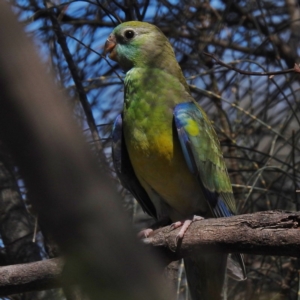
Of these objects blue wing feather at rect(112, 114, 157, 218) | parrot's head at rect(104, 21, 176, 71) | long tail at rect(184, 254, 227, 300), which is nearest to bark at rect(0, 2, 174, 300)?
long tail at rect(184, 254, 227, 300)

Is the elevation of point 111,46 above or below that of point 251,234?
above

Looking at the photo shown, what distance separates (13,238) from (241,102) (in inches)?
85.3

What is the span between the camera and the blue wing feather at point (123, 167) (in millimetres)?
3424

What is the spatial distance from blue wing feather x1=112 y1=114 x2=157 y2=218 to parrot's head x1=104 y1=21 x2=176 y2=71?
0.39 metres

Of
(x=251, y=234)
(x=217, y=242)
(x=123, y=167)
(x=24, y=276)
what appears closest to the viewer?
(x=251, y=234)

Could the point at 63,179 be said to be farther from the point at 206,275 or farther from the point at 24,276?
the point at 206,275

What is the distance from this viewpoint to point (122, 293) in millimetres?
970

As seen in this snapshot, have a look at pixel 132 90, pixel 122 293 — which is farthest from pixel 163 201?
pixel 122 293

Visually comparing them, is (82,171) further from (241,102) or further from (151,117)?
(241,102)

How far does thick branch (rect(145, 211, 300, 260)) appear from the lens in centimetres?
217

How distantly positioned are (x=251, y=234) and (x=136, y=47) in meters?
1.75

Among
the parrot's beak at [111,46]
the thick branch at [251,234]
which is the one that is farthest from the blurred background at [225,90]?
the thick branch at [251,234]

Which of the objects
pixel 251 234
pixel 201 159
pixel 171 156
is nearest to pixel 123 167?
pixel 171 156

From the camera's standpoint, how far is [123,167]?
346cm
